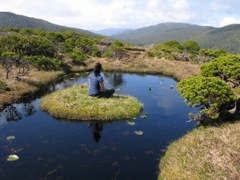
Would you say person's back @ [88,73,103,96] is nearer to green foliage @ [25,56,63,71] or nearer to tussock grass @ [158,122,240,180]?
tussock grass @ [158,122,240,180]

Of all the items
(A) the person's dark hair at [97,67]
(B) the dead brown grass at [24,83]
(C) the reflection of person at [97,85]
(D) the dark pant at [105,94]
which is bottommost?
(B) the dead brown grass at [24,83]

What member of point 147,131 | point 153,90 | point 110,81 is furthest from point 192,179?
point 110,81

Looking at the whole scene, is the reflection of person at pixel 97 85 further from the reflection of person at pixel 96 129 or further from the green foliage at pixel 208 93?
the green foliage at pixel 208 93

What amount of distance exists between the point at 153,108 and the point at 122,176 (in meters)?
14.1

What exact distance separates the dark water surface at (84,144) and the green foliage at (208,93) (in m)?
3.46

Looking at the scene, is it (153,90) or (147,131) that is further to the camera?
(153,90)

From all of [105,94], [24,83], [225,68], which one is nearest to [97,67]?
[105,94]

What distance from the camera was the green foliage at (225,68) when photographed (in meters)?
22.5

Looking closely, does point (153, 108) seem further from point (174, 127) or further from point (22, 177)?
point (22, 177)

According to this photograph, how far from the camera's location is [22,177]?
1415 centimetres

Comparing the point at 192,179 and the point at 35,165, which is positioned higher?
the point at 192,179

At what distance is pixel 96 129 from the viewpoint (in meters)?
21.5

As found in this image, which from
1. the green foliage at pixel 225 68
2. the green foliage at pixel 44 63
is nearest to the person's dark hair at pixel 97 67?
the green foliage at pixel 225 68

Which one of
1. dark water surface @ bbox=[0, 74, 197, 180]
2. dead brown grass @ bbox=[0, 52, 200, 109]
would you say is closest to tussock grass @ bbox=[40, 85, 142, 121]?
dark water surface @ bbox=[0, 74, 197, 180]
